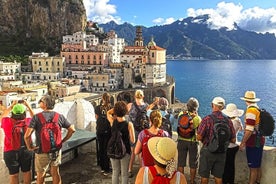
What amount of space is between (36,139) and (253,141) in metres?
2.86

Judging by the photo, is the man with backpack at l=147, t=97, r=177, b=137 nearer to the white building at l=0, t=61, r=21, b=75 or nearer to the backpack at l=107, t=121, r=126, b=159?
the backpack at l=107, t=121, r=126, b=159

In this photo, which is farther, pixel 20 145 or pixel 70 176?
pixel 70 176

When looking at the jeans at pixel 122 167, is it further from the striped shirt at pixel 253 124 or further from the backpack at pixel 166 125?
the striped shirt at pixel 253 124

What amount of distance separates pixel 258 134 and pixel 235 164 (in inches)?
30.1

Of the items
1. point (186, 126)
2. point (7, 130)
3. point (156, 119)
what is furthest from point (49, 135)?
point (186, 126)

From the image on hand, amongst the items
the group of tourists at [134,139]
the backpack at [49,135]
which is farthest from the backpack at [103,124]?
the backpack at [49,135]

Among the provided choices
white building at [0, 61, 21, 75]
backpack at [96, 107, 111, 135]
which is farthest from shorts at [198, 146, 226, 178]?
white building at [0, 61, 21, 75]

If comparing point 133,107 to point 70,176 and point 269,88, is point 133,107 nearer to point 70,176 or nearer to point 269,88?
point 70,176

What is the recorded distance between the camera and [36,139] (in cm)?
357

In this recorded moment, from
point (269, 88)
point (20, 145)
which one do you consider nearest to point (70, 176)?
point (20, 145)

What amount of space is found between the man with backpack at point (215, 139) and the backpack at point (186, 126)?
13.6 inches

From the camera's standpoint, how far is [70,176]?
15.1ft

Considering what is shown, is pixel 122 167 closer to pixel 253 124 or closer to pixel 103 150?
pixel 103 150

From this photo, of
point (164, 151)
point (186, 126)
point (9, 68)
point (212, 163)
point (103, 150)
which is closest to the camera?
point (164, 151)
